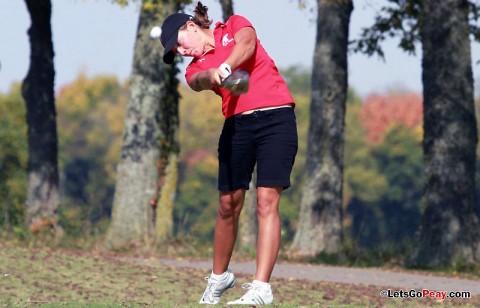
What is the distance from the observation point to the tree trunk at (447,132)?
59.9ft

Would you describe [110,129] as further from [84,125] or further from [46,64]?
[46,64]

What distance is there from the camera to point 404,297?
12.7 m

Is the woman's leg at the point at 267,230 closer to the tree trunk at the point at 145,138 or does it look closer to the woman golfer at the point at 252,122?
the woman golfer at the point at 252,122

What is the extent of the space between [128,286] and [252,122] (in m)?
4.57

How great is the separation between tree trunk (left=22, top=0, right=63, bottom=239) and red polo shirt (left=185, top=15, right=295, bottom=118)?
50.4 ft

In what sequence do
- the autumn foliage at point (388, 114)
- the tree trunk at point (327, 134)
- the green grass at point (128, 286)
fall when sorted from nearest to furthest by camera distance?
the green grass at point (128, 286)
the tree trunk at point (327, 134)
the autumn foliage at point (388, 114)

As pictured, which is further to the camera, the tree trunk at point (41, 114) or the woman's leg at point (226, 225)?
the tree trunk at point (41, 114)

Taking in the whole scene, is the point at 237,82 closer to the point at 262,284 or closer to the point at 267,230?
the point at 267,230

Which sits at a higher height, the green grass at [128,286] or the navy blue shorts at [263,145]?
the navy blue shorts at [263,145]

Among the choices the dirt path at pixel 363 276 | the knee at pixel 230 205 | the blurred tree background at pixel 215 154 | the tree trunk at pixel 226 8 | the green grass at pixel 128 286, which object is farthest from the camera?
the blurred tree background at pixel 215 154

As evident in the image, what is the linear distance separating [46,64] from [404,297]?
12.6 meters

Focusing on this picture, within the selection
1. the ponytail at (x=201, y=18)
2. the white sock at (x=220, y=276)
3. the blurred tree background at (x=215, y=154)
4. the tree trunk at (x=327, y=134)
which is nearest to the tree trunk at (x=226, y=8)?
the tree trunk at (x=327, y=134)

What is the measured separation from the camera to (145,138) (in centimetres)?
2094

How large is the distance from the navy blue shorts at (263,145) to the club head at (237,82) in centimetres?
58
